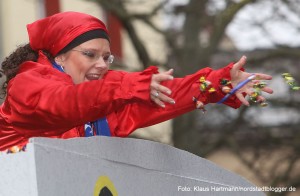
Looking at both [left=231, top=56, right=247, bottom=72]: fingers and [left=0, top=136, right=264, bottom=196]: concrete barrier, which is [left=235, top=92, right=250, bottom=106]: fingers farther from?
[left=0, top=136, right=264, bottom=196]: concrete barrier

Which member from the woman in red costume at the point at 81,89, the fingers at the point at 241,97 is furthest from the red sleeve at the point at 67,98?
the fingers at the point at 241,97

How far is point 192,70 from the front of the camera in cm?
1073

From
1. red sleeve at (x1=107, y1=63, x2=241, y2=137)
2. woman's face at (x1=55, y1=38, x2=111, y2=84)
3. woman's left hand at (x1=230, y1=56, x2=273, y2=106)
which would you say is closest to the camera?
woman's left hand at (x1=230, y1=56, x2=273, y2=106)

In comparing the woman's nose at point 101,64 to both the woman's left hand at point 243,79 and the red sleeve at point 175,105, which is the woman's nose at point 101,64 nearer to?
the red sleeve at point 175,105

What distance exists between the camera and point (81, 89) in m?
3.57

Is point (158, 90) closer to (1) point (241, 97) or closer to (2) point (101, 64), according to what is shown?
(1) point (241, 97)

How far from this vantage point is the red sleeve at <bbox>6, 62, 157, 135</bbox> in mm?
3557

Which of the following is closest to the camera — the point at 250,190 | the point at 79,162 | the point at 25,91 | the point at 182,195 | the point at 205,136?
the point at 79,162

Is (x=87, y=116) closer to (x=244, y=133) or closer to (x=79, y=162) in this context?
(x=79, y=162)

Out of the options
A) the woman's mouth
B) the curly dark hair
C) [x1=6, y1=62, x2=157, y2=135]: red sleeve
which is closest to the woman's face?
the woman's mouth

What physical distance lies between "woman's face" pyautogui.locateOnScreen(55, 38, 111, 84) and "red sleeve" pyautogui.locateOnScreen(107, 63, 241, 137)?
213mm

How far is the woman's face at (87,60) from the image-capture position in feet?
13.2

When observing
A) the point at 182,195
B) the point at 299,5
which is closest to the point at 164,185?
the point at 182,195

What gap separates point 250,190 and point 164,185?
63cm
